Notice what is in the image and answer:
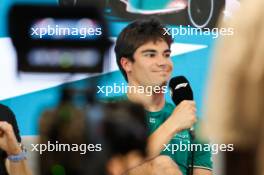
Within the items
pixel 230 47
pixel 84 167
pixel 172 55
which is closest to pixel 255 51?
pixel 230 47

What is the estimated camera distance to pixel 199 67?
10.3ft

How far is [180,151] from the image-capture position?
10.5ft

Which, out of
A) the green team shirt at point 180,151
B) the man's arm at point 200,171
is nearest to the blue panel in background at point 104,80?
the green team shirt at point 180,151

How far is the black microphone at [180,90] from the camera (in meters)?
3.17

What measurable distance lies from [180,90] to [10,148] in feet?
3.48

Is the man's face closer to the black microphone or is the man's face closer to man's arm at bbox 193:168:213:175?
the black microphone

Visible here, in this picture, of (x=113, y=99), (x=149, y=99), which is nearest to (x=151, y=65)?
(x=149, y=99)

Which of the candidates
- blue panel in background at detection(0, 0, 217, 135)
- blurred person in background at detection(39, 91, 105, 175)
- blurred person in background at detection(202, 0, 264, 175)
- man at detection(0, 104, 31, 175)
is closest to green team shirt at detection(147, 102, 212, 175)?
blue panel in background at detection(0, 0, 217, 135)

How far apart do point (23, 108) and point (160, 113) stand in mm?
799

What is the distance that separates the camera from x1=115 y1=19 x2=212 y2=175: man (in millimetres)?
3146

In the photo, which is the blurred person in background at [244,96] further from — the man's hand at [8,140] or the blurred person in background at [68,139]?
the man's hand at [8,140]

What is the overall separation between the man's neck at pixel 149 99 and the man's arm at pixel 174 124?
102mm

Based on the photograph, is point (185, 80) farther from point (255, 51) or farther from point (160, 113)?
point (255, 51)

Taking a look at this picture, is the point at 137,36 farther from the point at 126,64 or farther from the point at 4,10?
the point at 4,10
